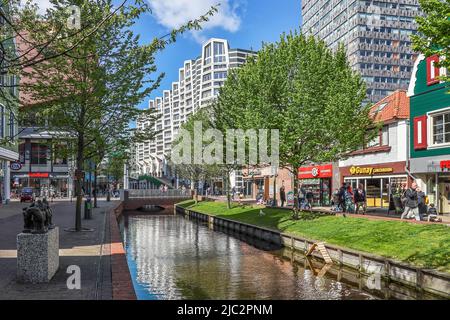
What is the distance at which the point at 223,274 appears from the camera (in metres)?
16.5

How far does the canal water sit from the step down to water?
97 cm

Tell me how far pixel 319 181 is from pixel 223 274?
92.9 ft

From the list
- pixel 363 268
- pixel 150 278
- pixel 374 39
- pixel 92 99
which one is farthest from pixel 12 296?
pixel 374 39

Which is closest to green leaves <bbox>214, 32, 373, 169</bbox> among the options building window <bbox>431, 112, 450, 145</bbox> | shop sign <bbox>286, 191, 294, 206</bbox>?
building window <bbox>431, 112, 450, 145</bbox>

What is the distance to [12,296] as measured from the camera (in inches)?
353

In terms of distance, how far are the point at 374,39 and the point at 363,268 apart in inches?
3373

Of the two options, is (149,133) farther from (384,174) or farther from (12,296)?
(384,174)

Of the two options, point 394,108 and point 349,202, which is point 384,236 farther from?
point 394,108

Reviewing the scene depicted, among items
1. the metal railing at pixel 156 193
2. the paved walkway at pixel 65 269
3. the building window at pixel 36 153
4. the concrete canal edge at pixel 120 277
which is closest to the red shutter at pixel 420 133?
the paved walkway at pixel 65 269

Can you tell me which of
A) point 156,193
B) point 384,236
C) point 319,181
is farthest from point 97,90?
point 156,193

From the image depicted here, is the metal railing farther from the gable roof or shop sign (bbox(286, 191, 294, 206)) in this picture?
the gable roof

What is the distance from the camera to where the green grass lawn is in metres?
14.7

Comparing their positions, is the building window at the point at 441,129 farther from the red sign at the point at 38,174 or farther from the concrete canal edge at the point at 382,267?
the red sign at the point at 38,174
